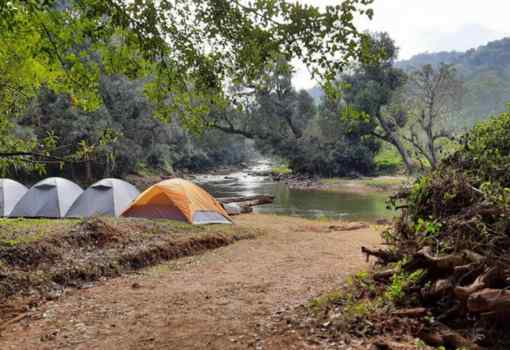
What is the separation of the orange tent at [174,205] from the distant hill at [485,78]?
4455 cm

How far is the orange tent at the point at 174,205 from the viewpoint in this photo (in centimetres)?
1251

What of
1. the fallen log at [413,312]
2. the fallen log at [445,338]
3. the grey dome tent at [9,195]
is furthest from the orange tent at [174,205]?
the fallen log at [445,338]

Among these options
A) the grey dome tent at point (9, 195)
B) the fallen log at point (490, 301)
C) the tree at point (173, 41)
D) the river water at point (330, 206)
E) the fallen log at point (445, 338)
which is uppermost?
the tree at point (173, 41)

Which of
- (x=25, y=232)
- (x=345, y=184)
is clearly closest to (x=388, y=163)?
(x=345, y=184)

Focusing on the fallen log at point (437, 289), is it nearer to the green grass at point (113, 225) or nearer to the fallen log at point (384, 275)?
the fallen log at point (384, 275)

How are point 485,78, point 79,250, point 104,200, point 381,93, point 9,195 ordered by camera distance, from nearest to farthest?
point 79,250 → point 104,200 → point 9,195 → point 381,93 → point 485,78

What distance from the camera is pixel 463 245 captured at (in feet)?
14.3

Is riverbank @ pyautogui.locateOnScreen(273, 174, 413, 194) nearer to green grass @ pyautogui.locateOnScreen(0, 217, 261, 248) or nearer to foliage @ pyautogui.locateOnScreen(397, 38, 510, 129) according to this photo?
foliage @ pyautogui.locateOnScreen(397, 38, 510, 129)

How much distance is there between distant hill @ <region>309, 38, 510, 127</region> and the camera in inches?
3413

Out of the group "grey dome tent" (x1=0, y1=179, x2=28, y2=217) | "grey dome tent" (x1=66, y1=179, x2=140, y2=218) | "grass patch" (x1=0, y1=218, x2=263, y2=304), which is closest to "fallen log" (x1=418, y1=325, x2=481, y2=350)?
"grass patch" (x1=0, y1=218, x2=263, y2=304)

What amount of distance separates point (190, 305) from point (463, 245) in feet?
12.5

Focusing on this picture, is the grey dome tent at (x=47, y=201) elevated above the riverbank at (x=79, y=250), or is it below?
above

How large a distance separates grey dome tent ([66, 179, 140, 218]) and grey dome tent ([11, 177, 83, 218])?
705 millimetres

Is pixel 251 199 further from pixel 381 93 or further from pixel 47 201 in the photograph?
pixel 381 93
